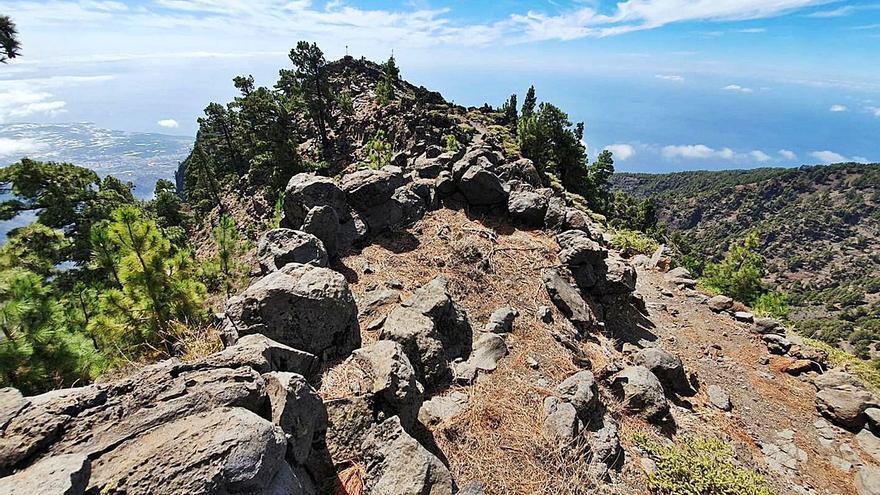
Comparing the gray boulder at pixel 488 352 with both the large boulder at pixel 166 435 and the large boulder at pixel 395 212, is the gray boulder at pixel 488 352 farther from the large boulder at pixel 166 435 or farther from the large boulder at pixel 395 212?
the large boulder at pixel 395 212

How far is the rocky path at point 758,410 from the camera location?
7930mm

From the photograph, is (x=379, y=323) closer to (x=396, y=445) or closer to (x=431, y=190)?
(x=396, y=445)

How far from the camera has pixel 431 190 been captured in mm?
13789

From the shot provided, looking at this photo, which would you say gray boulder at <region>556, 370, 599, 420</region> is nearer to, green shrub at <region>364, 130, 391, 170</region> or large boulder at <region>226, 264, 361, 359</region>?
large boulder at <region>226, 264, 361, 359</region>

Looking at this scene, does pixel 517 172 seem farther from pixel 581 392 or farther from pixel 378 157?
pixel 581 392

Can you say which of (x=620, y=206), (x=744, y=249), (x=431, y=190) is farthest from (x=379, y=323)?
(x=620, y=206)

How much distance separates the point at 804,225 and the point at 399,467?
183741 mm

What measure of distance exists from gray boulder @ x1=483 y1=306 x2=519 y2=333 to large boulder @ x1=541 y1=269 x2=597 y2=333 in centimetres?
185

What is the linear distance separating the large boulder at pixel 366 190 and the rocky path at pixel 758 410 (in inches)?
364

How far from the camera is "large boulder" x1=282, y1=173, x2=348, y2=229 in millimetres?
10500

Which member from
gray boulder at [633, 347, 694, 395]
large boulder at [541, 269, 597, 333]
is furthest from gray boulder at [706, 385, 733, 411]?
large boulder at [541, 269, 597, 333]

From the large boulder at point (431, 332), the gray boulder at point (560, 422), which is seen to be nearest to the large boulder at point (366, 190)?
the large boulder at point (431, 332)

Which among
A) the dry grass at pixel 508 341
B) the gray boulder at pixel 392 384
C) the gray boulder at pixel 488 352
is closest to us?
the gray boulder at pixel 392 384

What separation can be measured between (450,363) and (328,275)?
280 cm
